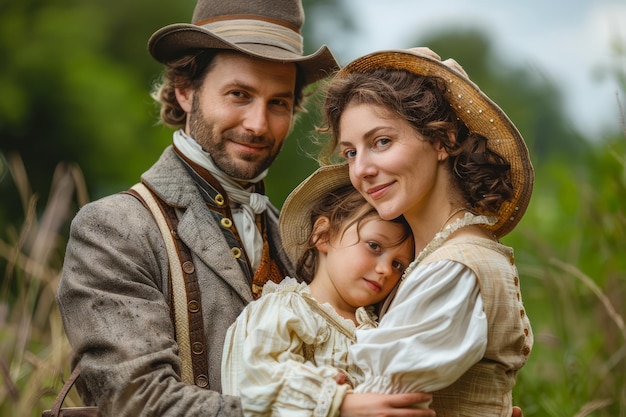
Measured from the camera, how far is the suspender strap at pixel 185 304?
3.62 metres

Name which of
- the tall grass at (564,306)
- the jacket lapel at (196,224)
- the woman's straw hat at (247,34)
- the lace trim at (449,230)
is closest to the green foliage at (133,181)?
the tall grass at (564,306)

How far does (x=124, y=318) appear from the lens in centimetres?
350

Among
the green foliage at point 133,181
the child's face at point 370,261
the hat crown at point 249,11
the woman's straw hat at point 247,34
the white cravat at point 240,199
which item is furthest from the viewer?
the green foliage at point 133,181

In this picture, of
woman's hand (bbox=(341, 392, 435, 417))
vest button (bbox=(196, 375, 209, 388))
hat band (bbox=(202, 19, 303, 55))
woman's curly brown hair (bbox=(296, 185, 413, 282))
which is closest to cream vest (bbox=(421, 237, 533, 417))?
woman's hand (bbox=(341, 392, 435, 417))

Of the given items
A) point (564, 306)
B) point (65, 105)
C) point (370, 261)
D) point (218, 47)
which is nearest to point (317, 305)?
point (370, 261)

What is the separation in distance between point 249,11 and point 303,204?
3.33 feet

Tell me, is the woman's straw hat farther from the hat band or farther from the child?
the child

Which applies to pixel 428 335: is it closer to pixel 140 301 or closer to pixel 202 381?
pixel 202 381

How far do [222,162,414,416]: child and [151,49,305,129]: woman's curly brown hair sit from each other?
88 centimetres

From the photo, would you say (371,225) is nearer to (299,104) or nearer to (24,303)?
(299,104)

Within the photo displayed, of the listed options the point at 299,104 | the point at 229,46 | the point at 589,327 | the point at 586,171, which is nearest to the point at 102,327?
the point at 229,46

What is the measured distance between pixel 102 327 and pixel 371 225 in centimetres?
106

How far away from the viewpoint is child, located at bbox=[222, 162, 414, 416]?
319cm

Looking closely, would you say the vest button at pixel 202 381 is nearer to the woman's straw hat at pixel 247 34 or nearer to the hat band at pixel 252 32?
the woman's straw hat at pixel 247 34
